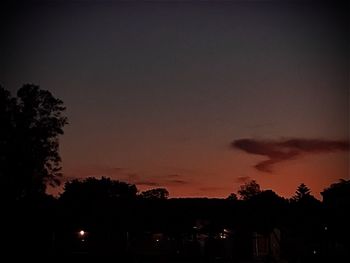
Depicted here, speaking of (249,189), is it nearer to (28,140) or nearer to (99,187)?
(99,187)

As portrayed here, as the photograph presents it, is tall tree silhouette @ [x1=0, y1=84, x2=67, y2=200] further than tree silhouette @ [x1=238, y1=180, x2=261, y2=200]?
No

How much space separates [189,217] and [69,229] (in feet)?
33.2

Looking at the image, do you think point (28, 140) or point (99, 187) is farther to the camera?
point (99, 187)

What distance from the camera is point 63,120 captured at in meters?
33.2

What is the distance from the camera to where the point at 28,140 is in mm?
31297

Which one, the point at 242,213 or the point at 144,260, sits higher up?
the point at 242,213

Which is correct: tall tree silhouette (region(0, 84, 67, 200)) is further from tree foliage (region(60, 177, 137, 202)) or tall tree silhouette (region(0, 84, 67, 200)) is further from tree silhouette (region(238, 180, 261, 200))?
tree silhouette (region(238, 180, 261, 200))

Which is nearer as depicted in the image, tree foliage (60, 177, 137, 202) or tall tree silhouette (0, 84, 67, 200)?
tall tree silhouette (0, 84, 67, 200)

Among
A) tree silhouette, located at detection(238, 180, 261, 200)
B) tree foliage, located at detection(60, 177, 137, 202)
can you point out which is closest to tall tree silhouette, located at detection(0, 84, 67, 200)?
tree foliage, located at detection(60, 177, 137, 202)

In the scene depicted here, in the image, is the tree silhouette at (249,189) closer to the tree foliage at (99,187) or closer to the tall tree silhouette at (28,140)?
the tree foliage at (99,187)

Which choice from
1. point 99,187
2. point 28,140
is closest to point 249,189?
point 99,187

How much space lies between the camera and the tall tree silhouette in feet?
98.1

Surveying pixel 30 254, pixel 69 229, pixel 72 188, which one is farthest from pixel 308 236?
pixel 72 188

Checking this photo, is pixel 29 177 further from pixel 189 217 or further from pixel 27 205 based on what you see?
pixel 189 217
